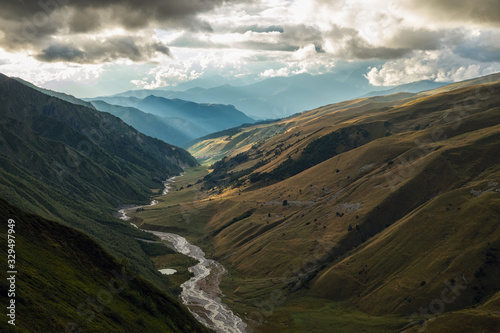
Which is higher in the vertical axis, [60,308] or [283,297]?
[60,308]

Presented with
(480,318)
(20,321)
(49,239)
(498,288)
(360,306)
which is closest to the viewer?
(20,321)

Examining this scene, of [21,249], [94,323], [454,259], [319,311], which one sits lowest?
[319,311]

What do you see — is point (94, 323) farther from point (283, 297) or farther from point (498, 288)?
point (498, 288)

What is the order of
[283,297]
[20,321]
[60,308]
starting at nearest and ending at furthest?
[20,321]
[60,308]
[283,297]

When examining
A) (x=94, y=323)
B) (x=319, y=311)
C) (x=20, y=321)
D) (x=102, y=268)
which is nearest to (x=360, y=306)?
(x=319, y=311)

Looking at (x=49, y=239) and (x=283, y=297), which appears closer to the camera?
(x=49, y=239)

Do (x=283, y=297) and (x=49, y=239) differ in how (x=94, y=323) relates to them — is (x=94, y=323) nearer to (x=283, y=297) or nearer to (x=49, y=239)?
(x=49, y=239)
